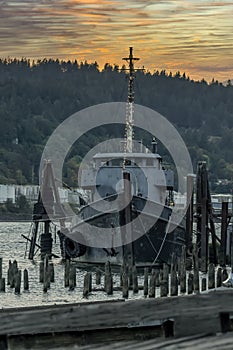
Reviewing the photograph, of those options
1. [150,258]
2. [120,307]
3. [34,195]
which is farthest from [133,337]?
[34,195]

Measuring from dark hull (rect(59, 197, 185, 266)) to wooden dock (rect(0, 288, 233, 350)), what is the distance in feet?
126

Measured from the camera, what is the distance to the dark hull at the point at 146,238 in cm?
4666

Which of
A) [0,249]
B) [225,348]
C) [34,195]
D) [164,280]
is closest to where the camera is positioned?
[225,348]

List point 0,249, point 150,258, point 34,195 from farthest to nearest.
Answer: point 34,195, point 0,249, point 150,258

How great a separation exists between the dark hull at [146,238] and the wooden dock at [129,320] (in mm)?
38344

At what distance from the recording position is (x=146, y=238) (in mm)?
47312

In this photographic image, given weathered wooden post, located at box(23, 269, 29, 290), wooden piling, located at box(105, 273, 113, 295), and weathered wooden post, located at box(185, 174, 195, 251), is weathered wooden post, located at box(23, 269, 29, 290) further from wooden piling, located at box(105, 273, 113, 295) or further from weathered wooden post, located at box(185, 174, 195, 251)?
weathered wooden post, located at box(185, 174, 195, 251)

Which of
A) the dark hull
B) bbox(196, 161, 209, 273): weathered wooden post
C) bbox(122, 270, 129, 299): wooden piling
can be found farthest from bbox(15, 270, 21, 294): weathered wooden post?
the dark hull

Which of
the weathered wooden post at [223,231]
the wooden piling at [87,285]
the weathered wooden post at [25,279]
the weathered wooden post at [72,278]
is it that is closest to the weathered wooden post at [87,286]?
the wooden piling at [87,285]

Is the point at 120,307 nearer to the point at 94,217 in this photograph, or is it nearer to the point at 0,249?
the point at 94,217

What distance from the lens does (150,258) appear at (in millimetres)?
47688

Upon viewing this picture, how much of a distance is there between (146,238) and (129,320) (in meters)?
40.1

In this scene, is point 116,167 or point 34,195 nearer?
point 116,167

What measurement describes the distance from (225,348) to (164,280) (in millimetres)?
25649
